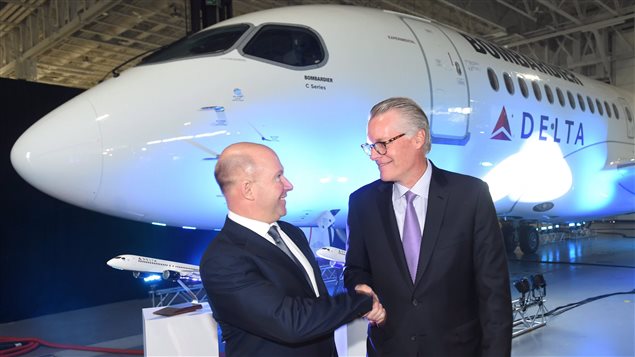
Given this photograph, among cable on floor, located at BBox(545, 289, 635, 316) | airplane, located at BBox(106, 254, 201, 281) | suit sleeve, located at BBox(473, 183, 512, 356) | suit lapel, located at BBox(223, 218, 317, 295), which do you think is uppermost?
suit lapel, located at BBox(223, 218, 317, 295)

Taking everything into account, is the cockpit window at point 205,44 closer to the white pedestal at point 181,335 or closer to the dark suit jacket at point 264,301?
the white pedestal at point 181,335

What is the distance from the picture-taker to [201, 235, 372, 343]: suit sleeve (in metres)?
1.52

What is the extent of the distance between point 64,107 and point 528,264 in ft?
33.0

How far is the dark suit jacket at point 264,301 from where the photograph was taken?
1529 millimetres

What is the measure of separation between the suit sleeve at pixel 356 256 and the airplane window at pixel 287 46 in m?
2.31

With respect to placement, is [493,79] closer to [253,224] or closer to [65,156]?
[65,156]

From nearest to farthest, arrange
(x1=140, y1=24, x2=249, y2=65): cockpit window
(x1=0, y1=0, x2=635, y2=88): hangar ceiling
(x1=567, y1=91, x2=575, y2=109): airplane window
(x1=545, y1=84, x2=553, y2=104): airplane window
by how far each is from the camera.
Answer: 1. (x1=140, y1=24, x2=249, y2=65): cockpit window
2. (x1=545, y1=84, x2=553, y2=104): airplane window
3. (x1=567, y1=91, x2=575, y2=109): airplane window
4. (x1=0, y1=0, x2=635, y2=88): hangar ceiling

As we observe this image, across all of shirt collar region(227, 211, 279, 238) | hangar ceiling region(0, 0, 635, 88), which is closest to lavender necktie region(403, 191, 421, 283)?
shirt collar region(227, 211, 279, 238)

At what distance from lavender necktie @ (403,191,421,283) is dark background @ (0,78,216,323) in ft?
21.6

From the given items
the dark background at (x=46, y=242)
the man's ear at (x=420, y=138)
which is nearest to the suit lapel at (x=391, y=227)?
the man's ear at (x=420, y=138)

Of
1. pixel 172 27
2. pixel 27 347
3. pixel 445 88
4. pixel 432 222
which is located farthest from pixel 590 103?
pixel 172 27

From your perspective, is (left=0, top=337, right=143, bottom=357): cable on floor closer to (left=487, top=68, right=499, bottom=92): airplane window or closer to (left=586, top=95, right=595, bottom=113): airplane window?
(left=487, top=68, right=499, bottom=92): airplane window

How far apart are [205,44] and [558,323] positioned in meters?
4.64

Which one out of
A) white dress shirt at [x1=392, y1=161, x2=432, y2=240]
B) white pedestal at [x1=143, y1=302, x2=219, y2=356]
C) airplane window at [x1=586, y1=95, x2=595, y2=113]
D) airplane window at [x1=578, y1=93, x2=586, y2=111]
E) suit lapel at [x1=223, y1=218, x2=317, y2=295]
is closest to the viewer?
suit lapel at [x1=223, y1=218, x2=317, y2=295]
